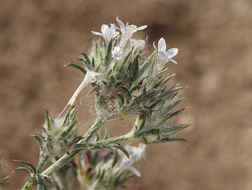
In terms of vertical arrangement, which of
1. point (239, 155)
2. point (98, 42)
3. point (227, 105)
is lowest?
point (98, 42)

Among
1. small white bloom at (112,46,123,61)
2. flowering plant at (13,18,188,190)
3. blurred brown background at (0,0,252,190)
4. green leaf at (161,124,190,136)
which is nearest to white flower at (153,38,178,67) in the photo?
flowering plant at (13,18,188,190)

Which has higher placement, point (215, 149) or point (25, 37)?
point (25, 37)

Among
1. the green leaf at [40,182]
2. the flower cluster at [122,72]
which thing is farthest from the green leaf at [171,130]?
the green leaf at [40,182]

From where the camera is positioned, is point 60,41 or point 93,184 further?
point 60,41

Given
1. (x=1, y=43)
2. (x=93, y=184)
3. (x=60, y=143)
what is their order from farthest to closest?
(x=1, y=43) → (x=93, y=184) → (x=60, y=143)

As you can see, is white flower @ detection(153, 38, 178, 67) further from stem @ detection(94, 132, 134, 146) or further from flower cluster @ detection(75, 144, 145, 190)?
flower cluster @ detection(75, 144, 145, 190)

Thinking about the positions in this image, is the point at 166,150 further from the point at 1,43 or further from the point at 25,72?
the point at 1,43

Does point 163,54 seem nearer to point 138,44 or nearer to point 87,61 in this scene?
point 138,44

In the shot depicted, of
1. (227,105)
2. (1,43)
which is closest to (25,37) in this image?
(1,43)
